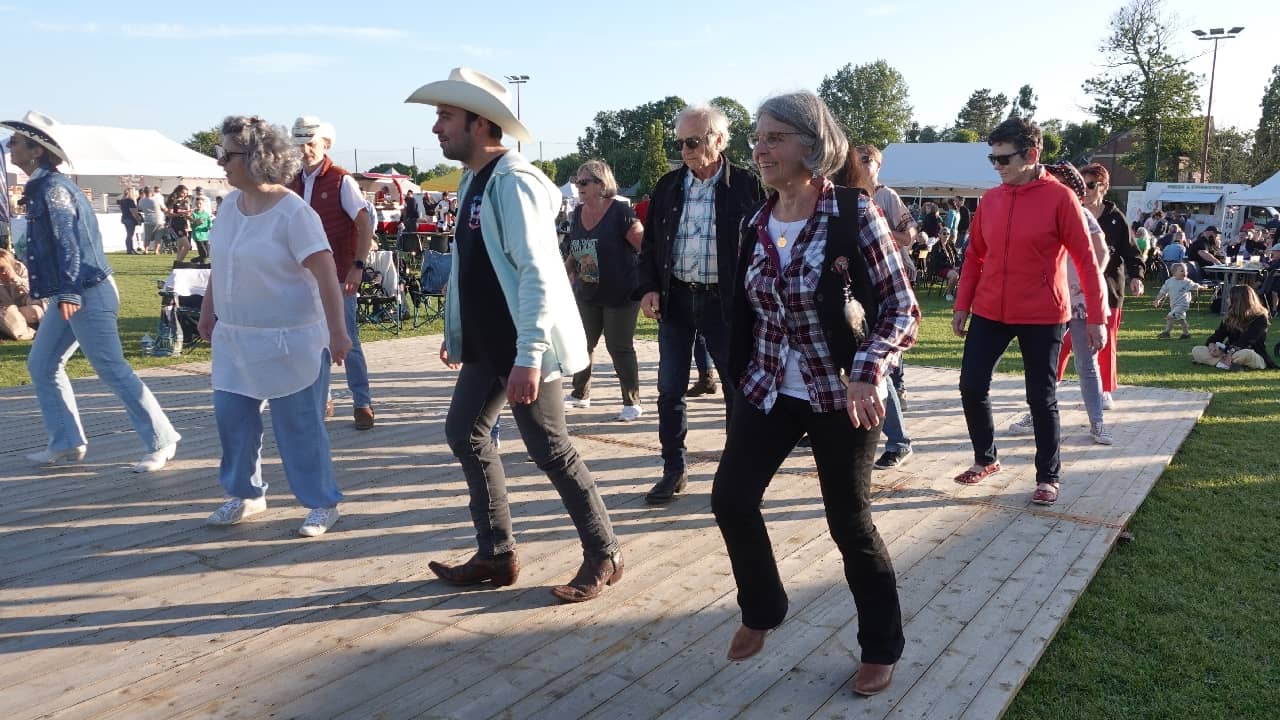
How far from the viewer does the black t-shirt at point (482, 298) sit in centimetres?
340

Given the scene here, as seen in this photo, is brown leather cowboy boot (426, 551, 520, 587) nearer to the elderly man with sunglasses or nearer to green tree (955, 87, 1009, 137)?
the elderly man with sunglasses

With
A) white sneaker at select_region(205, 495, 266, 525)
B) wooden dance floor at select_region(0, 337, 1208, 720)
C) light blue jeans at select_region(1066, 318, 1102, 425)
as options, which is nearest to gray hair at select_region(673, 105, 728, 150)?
wooden dance floor at select_region(0, 337, 1208, 720)

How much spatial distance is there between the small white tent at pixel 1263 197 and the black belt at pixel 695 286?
24496 millimetres

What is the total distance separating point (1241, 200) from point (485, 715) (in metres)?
27.1

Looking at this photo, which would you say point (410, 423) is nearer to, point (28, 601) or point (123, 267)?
point (28, 601)

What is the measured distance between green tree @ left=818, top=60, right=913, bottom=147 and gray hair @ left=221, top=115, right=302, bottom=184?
335 feet

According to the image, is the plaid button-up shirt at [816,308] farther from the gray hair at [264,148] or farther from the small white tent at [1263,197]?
the small white tent at [1263,197]

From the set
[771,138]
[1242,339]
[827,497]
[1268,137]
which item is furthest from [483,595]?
[1268,137]

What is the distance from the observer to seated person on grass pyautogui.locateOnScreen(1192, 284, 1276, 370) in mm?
9969

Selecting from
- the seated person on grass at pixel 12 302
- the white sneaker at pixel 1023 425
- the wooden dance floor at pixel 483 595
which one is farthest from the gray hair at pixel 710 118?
the seated person on grass at pixel 12 302

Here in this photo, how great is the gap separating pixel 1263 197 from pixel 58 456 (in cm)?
2719

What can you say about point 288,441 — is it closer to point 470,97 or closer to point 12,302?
point 470,97

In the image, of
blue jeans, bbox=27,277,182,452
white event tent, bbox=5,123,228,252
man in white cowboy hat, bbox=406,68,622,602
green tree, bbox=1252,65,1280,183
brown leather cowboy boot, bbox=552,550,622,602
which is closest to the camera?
man in white cowboy hat, bbox=406,68,622,602

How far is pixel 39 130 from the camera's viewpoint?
481cm
